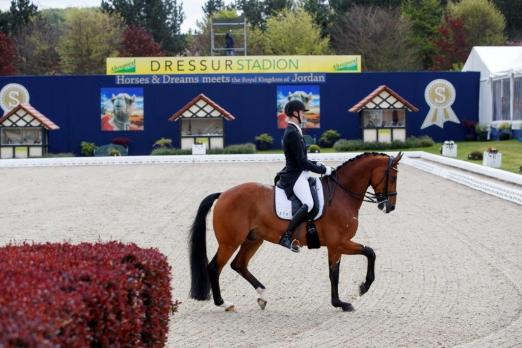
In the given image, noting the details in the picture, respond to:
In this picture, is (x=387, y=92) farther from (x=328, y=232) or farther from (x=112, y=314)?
(x=112, y=314)

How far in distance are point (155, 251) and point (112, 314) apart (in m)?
1.34

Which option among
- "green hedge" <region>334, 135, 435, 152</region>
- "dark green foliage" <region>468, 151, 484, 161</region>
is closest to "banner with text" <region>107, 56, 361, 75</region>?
"green hedge" <region>334, 135, 435, 152</region>

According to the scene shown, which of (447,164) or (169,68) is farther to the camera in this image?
(169,68)

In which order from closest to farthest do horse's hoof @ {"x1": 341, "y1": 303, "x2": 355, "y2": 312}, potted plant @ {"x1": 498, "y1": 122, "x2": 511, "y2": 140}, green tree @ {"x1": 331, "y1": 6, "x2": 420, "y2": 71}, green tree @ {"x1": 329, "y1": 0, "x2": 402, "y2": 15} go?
horse's hoof @ {"x1": 341, "y1": 303, "x2": 355, "y2": 312} < potted plant @ {"x1": 498, "y1": 122, "x2": 511, "y2": 140} < green tree @ {"x1": 331, "y1": 6, "x2": 420, "y2": 71} < green tree @ {"x1": 329, "y1": 0, "x2": 402, "y2": 15}

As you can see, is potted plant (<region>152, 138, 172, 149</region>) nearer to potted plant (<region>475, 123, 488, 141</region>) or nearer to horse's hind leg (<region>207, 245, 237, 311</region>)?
potted plant (<region>475, 123, 488, 141</region>)

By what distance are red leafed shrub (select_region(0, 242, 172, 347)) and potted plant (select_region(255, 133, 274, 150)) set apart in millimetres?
33739

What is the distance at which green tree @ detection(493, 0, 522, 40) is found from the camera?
69062 millimetres

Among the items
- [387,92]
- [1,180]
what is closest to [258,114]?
[387,92]

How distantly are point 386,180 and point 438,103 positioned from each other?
33.6m

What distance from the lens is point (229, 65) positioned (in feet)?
133

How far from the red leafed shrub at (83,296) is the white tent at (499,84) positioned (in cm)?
3227

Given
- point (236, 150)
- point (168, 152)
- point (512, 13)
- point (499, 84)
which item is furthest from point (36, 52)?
point (499, 84)

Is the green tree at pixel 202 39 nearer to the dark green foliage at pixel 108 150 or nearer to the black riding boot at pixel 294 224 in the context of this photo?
the dark green foliage at pixel 108 150

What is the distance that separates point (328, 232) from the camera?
8.35 m
